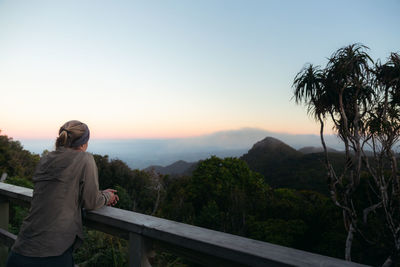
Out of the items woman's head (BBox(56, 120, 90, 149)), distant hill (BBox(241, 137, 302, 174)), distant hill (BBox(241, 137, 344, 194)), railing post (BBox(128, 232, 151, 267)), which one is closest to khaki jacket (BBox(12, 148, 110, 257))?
woman's head (BBox(56, 120, 90, 149))

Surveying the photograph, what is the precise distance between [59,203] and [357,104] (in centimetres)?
1047

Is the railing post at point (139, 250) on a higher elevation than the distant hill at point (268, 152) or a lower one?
higher

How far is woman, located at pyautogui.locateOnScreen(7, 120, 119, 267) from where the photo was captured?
1.47m

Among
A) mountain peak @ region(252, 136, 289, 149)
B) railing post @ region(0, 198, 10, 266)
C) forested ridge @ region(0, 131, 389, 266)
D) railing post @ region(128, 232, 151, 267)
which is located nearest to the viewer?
railing post @ region(128, 232, 151, 267)

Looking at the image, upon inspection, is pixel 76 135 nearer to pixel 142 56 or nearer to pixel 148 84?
pixel 142 56

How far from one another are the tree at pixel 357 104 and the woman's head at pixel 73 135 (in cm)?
910

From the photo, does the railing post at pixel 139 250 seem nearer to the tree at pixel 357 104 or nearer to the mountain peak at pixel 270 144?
the tree at pixel 357 104

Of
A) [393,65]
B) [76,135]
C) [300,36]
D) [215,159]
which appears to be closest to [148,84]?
[215,159]

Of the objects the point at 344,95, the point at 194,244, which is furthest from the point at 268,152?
the point at 194,244

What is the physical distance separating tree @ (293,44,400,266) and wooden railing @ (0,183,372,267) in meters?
9.30

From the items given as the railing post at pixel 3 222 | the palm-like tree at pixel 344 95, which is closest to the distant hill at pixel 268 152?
the palm-like tree at pixel 344 95

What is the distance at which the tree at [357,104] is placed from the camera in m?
8.84

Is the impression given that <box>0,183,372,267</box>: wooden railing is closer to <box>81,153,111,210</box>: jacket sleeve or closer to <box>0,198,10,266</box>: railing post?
<box>81,153,111,210</box>: jacket sleeve

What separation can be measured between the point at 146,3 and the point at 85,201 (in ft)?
50.5
